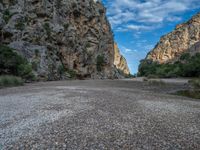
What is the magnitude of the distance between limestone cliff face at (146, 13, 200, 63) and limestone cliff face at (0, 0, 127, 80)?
262 feet

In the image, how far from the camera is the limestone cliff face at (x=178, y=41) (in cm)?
12156

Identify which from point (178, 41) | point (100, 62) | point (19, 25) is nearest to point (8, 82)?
point (19, 25)

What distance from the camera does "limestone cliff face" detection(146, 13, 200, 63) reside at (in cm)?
12156

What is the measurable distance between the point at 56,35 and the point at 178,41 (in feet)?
354

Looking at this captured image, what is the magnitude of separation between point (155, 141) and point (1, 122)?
497 cm

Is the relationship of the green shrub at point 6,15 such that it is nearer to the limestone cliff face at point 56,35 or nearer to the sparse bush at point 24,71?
the limestone cliff face at point 56,35

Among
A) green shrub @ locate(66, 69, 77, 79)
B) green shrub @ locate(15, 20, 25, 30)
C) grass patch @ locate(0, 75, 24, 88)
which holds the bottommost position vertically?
grass patch @ locate(0, 75, 24, 88)

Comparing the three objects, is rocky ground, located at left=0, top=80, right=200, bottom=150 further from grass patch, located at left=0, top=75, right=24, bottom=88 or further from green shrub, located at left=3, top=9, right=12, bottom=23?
green shrub, located at left=3, top=9, right=12, bottom=23

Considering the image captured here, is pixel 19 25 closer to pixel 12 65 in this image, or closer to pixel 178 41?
pixel 12 65

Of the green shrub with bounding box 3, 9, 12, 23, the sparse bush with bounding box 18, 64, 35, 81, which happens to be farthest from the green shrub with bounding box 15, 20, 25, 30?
the sparse bush with bounding box 18, 64, 35, 81

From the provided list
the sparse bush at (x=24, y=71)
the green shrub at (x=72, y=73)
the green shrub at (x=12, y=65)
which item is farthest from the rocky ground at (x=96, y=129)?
the green shrub at (x=72, y=73)

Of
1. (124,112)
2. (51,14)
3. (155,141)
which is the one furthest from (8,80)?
(51,14)

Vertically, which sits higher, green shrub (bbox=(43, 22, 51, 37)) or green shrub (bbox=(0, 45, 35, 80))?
green shrub (bbox=(43, 22, 51, 37))

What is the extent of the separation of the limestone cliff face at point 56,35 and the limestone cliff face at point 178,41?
80.0m
